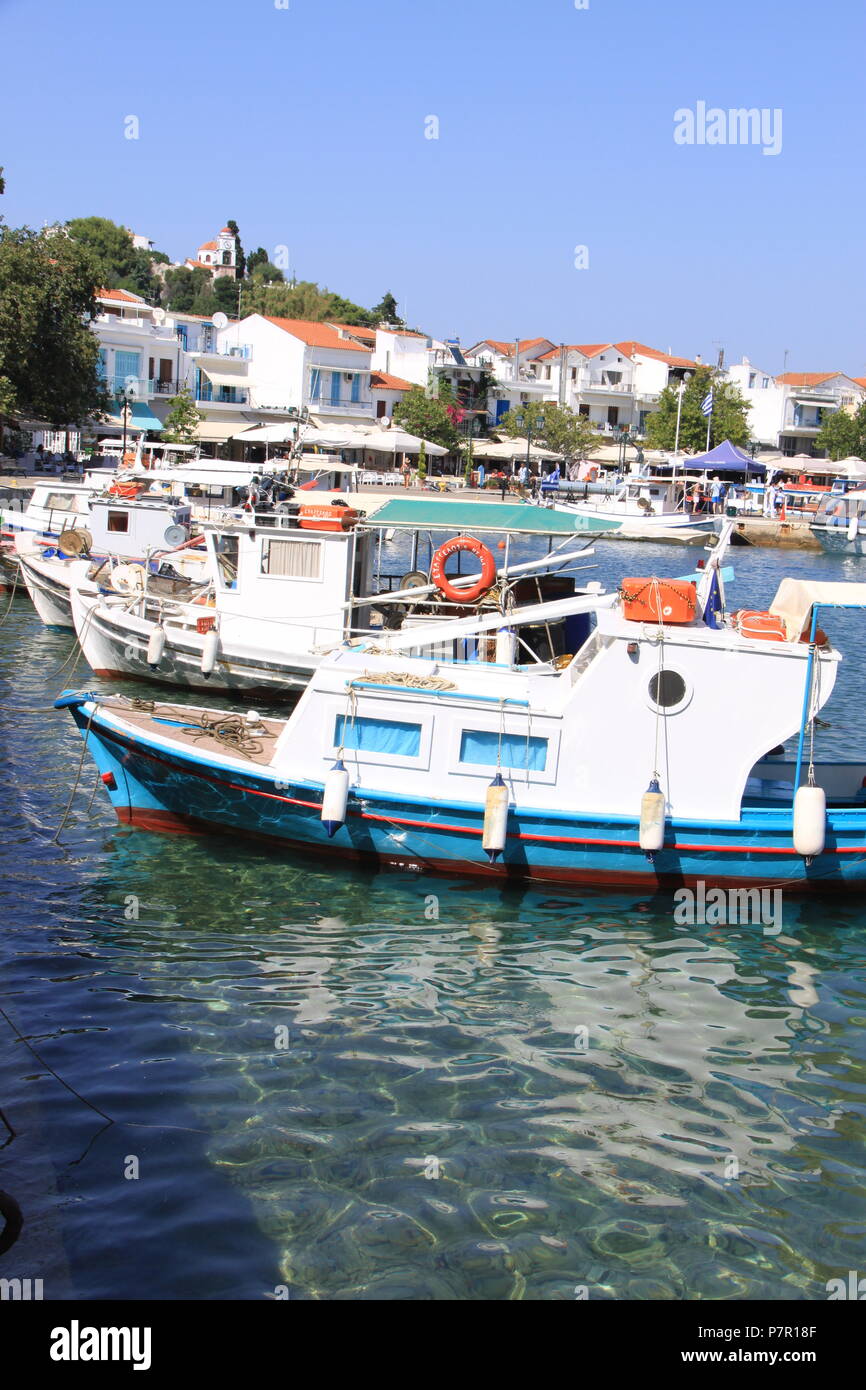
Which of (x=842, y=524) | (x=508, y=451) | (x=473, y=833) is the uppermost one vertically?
(x=508, y=451)

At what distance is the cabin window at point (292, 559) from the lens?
1955 cm

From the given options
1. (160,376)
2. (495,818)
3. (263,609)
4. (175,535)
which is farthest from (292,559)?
(160,376)

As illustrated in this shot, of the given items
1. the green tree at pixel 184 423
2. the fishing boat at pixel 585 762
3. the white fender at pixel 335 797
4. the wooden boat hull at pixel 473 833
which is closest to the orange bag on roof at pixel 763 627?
the fishing boat at pixel 585 762

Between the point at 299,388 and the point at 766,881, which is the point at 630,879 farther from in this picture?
the point at 299,388

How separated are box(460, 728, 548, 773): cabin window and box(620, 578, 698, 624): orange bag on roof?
1583 millimetres

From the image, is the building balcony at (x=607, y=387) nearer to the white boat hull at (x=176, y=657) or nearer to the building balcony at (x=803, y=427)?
the building balcony at (x=803, y=427)

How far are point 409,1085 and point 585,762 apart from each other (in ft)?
14.2

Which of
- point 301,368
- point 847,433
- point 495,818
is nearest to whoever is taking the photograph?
point 495,818

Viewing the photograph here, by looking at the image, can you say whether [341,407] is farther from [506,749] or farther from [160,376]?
[506,749]

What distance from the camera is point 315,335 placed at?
76250mm

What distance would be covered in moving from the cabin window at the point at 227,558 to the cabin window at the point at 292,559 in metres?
0.96

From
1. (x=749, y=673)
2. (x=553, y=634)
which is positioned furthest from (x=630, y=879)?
(x=553, y=634)

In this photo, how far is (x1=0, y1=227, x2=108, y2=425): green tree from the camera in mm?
44625

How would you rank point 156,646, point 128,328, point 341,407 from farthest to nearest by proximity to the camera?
1. point 341,407
2. point 128,328
3. point 156,646
